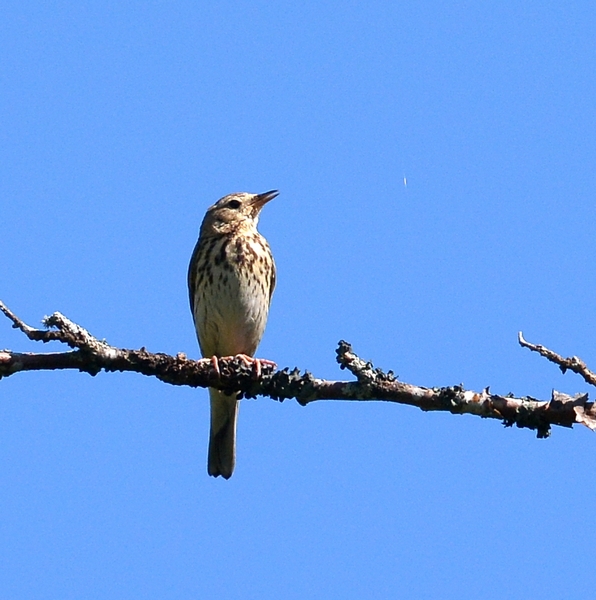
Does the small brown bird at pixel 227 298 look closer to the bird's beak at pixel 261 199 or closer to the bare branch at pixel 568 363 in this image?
the bird's beak at pixel 261 199

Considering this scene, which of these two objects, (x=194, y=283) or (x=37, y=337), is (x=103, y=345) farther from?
(x=194, y=283)

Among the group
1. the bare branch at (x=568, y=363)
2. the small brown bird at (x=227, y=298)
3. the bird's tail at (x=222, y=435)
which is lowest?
the bare branch at (x=568, y=363)

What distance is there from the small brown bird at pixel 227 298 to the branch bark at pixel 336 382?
318cm

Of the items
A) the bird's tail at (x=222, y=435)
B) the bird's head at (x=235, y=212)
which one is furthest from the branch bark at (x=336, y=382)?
the bird's head at (x=235, y=212)

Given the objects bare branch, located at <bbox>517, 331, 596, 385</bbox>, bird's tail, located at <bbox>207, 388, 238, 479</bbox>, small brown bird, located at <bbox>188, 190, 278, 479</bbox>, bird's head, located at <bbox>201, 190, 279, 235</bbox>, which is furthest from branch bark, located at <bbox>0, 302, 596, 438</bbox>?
bird's head, located at <bbox>201, 190, 279, 235</bbox>

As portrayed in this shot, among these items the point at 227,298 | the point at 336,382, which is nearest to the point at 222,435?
the point at 227,298

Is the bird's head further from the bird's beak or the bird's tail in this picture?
the bird's tail

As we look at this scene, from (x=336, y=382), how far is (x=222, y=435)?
13.3 feet

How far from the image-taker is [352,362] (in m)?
5.67

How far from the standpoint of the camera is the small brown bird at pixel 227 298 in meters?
9.27

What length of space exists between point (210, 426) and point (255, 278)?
1.46 meters

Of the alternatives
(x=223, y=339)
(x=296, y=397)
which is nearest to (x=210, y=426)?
(x=223, y=339)

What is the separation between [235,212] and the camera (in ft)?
33.4

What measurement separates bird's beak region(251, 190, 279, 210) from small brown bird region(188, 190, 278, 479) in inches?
9.5
